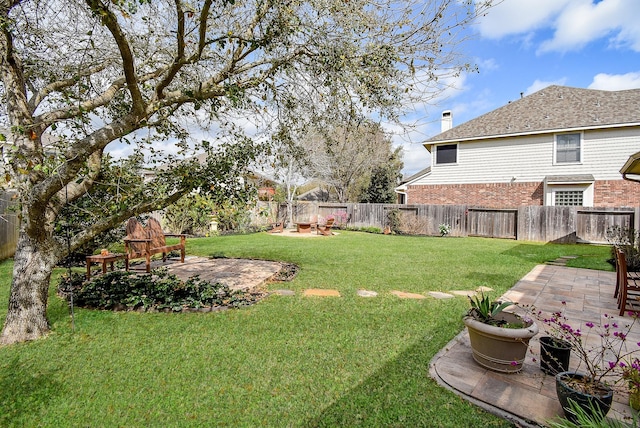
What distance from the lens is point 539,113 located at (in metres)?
16.5

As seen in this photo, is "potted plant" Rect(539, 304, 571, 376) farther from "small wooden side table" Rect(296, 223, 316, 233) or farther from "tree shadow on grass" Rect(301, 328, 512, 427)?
"small wooden side table" Rect(296, 223, 316, 233)

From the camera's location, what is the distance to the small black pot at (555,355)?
9.05 feet

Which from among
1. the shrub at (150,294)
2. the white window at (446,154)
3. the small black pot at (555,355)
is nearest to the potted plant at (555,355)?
the small black pot at (555,355)

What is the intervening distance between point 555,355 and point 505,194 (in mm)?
15723

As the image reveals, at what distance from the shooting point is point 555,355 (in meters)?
2.80

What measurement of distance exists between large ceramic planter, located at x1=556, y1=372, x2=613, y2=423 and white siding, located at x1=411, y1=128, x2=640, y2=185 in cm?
1587

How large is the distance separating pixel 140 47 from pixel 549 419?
240 inches

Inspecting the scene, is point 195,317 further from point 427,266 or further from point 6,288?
point 427,266

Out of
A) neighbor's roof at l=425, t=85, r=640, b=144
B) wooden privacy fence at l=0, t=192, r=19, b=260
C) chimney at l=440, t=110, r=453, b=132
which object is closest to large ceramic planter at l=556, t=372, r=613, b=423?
wooden privacy fence at l=0, t=192, r=19, b=260

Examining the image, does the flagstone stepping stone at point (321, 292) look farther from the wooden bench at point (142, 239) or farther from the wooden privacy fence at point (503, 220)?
the wooden privacy fence at point (503, 220)

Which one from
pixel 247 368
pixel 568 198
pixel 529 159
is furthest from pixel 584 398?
pixel 529 159

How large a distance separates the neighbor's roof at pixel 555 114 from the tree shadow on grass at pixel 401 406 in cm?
1671

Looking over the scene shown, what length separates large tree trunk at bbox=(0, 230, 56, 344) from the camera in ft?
11.3

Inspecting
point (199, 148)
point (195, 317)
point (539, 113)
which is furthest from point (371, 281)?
point (539, 113)
